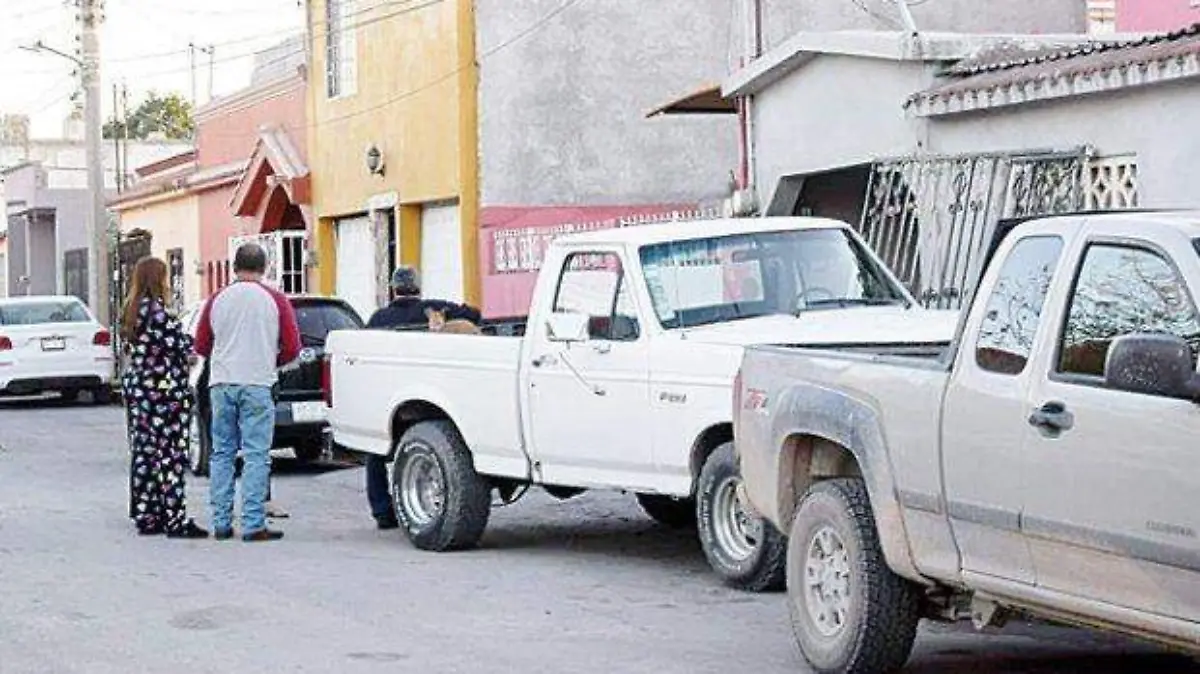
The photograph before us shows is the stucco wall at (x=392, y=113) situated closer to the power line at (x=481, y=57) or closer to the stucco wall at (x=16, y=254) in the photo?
the power line at (x=481, y=57)

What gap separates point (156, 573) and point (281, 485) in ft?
18.7

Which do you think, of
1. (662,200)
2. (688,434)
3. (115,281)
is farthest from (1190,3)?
(115,281)

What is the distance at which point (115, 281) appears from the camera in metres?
44.4

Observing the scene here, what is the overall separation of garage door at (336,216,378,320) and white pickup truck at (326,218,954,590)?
18.0 meters

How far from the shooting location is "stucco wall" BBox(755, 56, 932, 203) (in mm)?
17641

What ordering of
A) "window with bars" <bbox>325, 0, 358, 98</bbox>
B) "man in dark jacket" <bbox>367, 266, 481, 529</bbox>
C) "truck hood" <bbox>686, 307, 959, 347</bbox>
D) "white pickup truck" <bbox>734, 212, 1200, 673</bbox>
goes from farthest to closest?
"window with bars" <bbox>325, 0, 358, 98</bbox> < "man in dark jacket" <bbox>367, 266, 481, 529</bbox> < "truck hood" <bbox>686, 307, 959, 347</bbox> < "white pickup truck" <bbox>734, 212, 1200, 673</bbox>

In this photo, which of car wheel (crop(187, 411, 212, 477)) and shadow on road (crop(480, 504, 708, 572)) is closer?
shadow on road (crop(480, 504, 708, 572))

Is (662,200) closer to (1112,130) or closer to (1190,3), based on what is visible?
(1190,3)

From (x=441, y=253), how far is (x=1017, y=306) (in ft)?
71.5

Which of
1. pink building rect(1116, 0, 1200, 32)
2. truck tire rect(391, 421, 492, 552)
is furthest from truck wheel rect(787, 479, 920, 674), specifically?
pink building rect(1116, 0, 1200, 32)

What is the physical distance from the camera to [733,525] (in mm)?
11352

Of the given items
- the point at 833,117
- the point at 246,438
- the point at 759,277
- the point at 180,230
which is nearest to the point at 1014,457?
the point at 759,277

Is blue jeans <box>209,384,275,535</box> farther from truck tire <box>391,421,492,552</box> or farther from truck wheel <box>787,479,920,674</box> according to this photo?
truck wheel <box>787,479,920,674</box>

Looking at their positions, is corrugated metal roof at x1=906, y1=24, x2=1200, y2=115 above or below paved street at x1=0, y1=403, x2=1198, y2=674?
above
